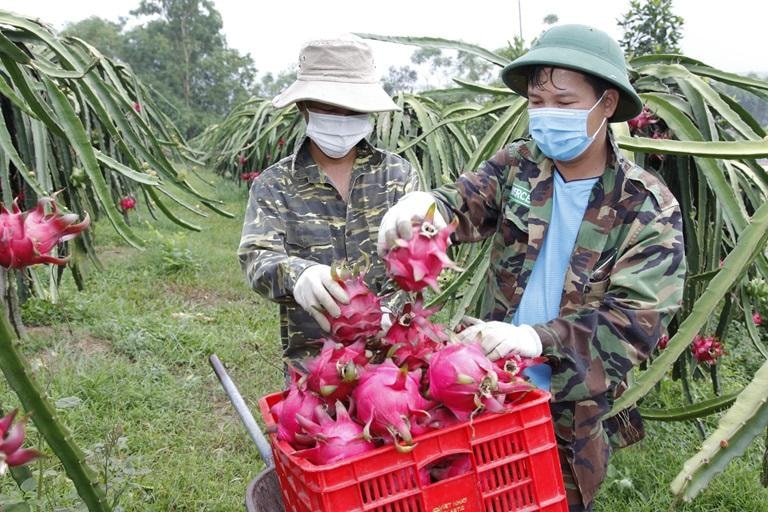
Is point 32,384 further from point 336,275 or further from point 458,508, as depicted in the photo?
point 458,508

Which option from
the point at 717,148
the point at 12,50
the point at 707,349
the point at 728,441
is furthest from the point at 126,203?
the point at 728,441

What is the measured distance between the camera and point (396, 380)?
1.01 m

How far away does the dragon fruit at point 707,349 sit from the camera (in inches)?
97.0

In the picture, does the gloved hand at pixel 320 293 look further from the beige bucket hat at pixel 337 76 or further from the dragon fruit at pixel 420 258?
the beige bucket hat at pixel 337 76

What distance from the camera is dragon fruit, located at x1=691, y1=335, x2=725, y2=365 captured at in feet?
8.09

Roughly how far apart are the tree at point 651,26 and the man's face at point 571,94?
5.32 meters

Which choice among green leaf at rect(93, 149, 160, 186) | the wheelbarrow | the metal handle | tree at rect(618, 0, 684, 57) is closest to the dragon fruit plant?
the wheelbarrow

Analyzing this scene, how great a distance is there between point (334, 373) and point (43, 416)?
1.34 ft

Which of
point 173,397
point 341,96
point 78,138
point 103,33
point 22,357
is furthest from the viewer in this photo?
point 103,33

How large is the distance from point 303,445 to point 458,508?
25cm

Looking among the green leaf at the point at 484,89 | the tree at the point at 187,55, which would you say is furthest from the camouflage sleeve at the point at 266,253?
the tree at the point at 187,55

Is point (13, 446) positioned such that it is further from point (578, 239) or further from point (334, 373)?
point (578, 239)

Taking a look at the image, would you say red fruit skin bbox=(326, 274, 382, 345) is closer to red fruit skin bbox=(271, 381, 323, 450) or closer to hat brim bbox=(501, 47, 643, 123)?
red fruit skin bbox=(271, 381, 323, 450)

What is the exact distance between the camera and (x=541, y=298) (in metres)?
1.53
